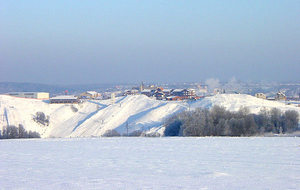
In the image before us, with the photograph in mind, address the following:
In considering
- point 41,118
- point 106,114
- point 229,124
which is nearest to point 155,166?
point 229,124

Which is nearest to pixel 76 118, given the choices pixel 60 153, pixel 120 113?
pixel 120 113

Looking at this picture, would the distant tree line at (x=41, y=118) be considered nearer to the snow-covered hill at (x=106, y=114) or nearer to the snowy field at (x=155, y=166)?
the snow-covered hill at (x=106, y=114)

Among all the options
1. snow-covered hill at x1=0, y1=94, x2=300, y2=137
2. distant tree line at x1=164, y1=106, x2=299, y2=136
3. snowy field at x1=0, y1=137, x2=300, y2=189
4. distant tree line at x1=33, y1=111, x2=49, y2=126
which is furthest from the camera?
distant tree line at x1=33, y1=111, x2=49, y2=126

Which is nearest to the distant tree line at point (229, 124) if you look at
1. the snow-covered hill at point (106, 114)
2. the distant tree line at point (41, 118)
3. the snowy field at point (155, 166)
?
the snowy field at point (155, 166)

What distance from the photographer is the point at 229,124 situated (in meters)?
27.2

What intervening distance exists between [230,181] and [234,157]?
3.96m

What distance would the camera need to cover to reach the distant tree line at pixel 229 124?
26.8 meters

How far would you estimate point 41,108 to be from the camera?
60.8 m

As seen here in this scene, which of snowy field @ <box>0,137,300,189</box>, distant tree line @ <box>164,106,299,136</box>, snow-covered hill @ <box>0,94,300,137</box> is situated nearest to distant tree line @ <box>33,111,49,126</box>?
snow-covered hill @ <box>0,94,300,137</box>

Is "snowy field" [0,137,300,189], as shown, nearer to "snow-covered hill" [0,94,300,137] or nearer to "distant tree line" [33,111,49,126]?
"snow-covered hill" [0,94,300,137]

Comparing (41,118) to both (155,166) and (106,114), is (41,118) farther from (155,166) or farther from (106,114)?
(155,166)

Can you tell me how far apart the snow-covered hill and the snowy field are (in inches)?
984

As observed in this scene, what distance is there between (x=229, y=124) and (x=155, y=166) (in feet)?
52.4

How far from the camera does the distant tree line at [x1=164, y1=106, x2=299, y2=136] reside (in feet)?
87.9
